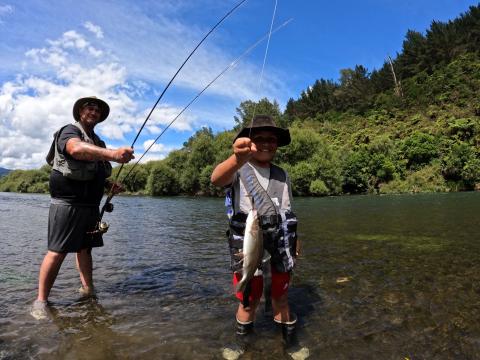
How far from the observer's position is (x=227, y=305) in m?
5.54

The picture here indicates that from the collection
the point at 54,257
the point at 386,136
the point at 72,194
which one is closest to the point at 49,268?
the point at 54,257

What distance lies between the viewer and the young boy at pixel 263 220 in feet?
13.3

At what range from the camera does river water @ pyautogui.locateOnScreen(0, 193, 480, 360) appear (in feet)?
13.5

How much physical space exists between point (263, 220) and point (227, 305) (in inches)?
83.9

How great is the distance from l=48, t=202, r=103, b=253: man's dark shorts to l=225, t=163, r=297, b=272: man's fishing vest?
97.5 inches

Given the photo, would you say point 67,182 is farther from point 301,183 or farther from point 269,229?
point 301,183

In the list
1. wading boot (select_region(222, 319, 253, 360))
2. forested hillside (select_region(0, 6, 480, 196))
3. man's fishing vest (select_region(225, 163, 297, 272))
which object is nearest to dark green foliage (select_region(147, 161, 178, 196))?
forested hillside (select_region(0, 6, 480, 196))

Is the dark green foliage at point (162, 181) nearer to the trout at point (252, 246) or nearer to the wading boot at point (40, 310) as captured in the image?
the wading boot at point (40, 310)

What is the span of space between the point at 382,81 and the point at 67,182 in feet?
383

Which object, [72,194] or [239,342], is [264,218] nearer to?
[239,342]

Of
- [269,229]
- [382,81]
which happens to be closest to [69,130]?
[269,229]

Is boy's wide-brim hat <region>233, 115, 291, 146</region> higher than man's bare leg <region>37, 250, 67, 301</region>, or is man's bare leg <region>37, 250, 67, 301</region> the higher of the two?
boy's wide-brim hat <region>233, 115, 291, 146</region>

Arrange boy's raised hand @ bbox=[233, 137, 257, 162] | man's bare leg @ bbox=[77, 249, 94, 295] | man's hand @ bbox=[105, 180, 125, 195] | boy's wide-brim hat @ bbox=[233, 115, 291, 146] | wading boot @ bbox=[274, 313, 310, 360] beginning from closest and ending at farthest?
boy's raised hand @ bbox=[233, 137, 257, 162], wading boot @ bbox=[274, 313, 310, 360], boy's wide-brim hat @ bbox=[233, 115, 291, 146], man's bare leg @ bbox=[77, 249, 94, 295], man's hand @ bbox=[105, 180, 125, 195]

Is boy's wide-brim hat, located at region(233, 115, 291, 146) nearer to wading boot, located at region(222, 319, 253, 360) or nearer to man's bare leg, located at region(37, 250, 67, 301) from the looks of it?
wading boot, located at region(222, 319, 253, 360)
